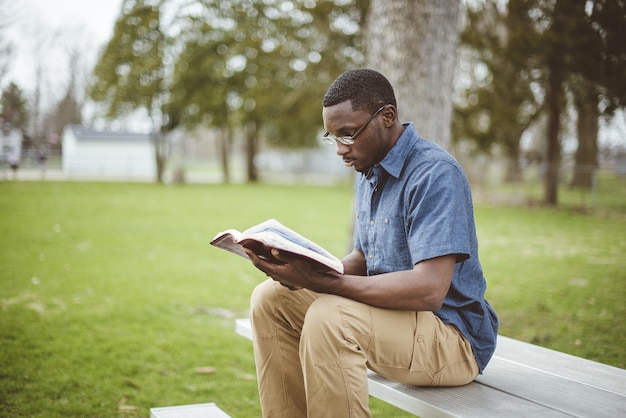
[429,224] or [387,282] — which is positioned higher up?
[429,224]

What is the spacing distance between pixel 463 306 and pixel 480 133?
60.2 feet

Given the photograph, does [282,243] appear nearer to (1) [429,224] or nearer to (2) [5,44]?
(1) [429,224]

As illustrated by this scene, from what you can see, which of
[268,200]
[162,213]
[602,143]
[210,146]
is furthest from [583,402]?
[210,146]

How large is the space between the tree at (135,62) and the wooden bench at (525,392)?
29112mm

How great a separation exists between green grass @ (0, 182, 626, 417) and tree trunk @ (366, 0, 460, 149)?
85.2 inches

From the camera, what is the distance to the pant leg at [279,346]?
241 cm

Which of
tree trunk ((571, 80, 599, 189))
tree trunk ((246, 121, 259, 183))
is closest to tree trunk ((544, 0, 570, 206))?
tree trunk ((571, 80, 599, 189))

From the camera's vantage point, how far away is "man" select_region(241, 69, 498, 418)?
6.81ft

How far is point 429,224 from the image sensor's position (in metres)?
2.13

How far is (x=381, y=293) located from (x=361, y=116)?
2.35 feet

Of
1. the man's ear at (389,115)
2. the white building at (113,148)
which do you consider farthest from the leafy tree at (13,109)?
the man's ear at (389,115)

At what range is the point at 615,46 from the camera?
32.2ft

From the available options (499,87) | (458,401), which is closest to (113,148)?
(499,87)

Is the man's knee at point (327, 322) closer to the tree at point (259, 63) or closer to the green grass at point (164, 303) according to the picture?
the green grass at point (164, 303)
